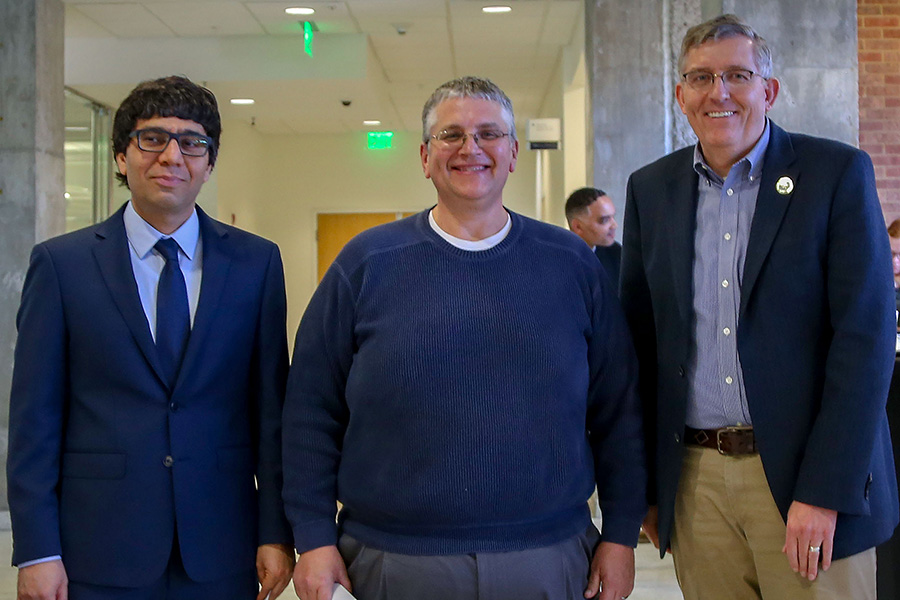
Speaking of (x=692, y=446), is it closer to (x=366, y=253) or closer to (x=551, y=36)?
(x=366, y=253)

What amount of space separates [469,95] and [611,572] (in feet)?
3.38

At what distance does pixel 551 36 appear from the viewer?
775 centimetres

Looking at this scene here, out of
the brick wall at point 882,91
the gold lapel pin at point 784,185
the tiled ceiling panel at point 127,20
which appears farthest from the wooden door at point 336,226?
the gold lapel pin at point 784,185

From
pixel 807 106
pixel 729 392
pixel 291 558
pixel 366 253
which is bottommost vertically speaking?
pixel 291 558

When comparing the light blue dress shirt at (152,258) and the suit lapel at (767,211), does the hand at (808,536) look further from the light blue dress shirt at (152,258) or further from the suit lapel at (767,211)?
the light blue dress shirt at (152,258)

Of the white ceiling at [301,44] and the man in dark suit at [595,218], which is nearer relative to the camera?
the man in dark suit at [595,218]

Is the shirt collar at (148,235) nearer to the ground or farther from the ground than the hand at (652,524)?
farther from the ground

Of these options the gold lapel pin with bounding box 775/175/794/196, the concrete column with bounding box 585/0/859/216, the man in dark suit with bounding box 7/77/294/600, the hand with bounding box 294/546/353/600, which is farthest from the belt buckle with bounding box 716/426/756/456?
the concrete column with bounding box 585/0/859/216

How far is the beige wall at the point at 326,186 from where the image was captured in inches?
543

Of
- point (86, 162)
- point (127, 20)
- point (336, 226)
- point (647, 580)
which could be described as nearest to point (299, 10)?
point (127, 20)

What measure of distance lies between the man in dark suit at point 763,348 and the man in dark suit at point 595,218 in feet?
8.65

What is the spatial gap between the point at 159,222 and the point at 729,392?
1251mm

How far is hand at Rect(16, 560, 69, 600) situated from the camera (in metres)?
1.67

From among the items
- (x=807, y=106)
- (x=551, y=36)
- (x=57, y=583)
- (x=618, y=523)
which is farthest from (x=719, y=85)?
(x=551, y=36)
